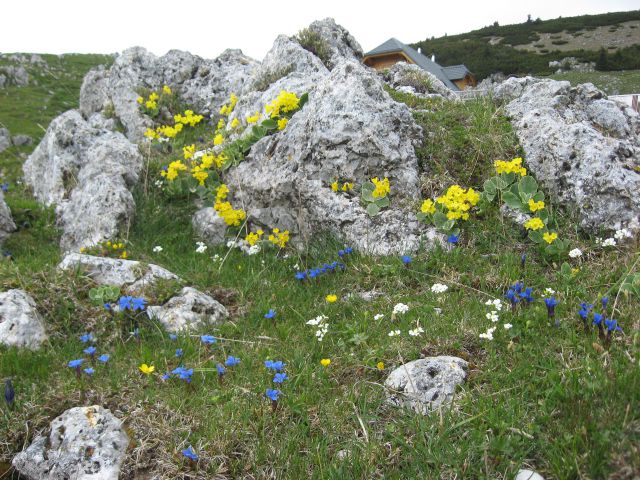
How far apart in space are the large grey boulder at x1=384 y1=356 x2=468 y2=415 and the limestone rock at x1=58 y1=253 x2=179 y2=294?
3072 millimetres

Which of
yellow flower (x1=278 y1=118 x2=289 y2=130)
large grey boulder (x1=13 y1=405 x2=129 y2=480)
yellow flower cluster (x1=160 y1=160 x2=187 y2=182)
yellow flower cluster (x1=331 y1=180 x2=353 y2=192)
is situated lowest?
large grey boulder (x1=13 y1=405 x2=129 y2=480)

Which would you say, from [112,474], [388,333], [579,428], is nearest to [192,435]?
[112,474]

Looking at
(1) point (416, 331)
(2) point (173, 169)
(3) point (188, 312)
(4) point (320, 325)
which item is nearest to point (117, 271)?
(3) point (188, 312)

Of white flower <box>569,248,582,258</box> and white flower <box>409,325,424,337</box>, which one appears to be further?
white flower <box>569,248,582,258</box>

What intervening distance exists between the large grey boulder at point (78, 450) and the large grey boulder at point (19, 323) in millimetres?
1367

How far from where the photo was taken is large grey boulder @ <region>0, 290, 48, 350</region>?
4.90m

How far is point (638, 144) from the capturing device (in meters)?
7.63

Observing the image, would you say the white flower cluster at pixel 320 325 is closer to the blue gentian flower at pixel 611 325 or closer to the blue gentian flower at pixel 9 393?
the blue gentian flower at pixel 611 325

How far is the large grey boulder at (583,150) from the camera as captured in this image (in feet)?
20.5

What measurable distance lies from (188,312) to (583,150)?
5.11 meters

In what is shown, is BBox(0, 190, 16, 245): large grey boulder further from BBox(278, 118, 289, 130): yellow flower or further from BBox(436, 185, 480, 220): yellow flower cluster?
BBox(436, 185, 480, 220): yellow flower cluster

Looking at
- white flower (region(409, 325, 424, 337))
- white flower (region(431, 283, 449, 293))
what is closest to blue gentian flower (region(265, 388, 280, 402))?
white flower (region(409, 325, 424, 337))

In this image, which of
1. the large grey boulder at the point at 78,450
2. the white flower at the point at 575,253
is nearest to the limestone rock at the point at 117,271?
the large grey boulder at the point at 78,450

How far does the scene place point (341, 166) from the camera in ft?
24.1
